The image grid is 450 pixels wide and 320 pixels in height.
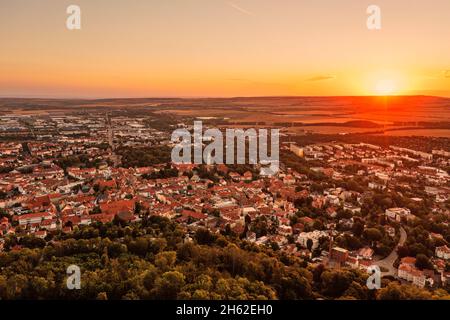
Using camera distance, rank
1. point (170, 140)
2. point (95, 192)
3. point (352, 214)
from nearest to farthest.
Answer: point (352, 214) < point (95, 192) < point (170, 140)

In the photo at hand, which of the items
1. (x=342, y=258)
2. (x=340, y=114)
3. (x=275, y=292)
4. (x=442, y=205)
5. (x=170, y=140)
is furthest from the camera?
(x=340, y=114)

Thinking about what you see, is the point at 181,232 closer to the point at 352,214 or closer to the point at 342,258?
the point at 342,258

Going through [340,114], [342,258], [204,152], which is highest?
[340,114]

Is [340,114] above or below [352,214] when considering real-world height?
above

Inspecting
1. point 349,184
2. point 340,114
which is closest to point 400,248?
point 349,184

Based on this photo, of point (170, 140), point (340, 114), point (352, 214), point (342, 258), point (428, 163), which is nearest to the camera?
point (342, 258)
